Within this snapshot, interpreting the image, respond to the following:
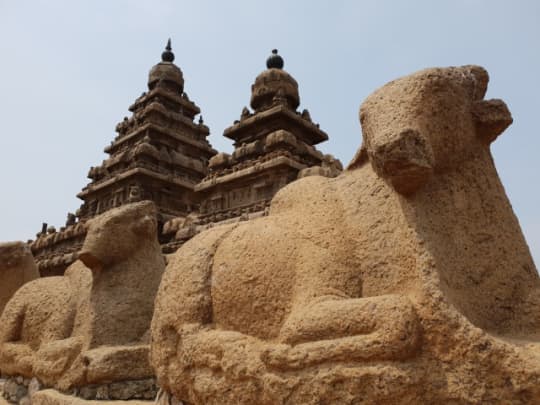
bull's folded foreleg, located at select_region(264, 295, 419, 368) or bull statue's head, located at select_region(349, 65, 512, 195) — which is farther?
bull statue's head, located at select_region(349, 65, 512, 195)

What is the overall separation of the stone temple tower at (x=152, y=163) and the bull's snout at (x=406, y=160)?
13625 millimetres

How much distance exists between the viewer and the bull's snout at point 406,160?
2146mm

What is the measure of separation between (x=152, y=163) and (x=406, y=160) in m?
16.6

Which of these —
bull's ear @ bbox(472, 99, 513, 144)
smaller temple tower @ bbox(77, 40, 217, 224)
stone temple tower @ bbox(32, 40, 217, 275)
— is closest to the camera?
bull's ear @ bbox(472, 99, 513, 144)

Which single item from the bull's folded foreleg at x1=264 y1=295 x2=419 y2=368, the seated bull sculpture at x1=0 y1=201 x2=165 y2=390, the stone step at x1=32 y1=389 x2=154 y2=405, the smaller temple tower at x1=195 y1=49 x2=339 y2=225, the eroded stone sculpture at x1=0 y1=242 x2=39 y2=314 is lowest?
the stone step at x1=32 y1=389 x2=154 y2=405

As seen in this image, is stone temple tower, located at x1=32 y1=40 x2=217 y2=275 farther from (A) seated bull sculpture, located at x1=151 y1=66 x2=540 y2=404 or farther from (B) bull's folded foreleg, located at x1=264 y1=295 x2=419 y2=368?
(B) bull's folded foreleg, located at x1=264 y1=295 x2=419 y2=368

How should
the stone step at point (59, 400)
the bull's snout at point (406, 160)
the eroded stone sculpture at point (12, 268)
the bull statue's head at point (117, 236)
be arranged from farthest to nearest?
the eroded stone sculpture at point (12, 268) → the bull statue's head at point (117, 236) → the stone step at point (59, 400) → the bull's snout at point (406, 160)

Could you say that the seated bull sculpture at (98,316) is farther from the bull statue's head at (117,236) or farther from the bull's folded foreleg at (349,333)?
the bull's folded foreleg at (349,333)

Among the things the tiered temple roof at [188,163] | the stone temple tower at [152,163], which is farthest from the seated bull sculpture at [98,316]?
the stone temple tower at [152,163]

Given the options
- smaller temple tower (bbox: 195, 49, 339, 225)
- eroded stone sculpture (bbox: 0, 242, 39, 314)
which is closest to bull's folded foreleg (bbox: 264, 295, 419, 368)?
eroded stone sculpture (bbox: 0, 242, 39, 314)

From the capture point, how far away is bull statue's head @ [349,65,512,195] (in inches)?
85.6

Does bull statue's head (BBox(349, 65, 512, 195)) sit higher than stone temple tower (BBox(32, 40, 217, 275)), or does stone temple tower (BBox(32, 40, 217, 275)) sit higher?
stone temple tower (BBox(32, 40, 217, 275))

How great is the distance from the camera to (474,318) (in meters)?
2.14

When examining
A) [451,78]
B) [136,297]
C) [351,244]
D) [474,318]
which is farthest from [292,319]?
A: [136,297]
